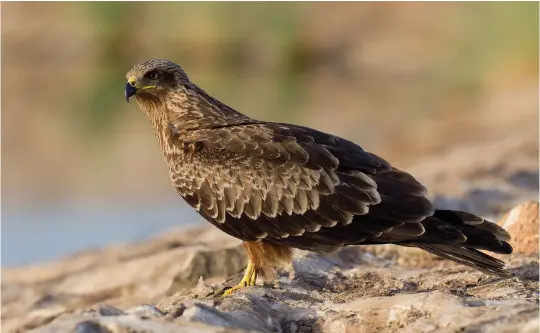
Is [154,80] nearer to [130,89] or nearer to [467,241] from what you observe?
[130,89]

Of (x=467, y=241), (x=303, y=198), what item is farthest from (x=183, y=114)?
(x=467, y=241)

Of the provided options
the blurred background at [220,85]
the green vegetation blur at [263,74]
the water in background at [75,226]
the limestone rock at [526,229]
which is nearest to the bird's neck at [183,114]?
the limestone rock at [526,229]

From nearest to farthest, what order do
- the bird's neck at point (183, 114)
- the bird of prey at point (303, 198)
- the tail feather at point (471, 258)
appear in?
the tail feather at point (471, 258) → the bird of prey at point (303, 198) → the bird's neck at point (183, 114)

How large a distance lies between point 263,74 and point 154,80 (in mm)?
28131

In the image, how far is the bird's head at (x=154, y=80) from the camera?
6957mm

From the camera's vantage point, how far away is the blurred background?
15.1 m

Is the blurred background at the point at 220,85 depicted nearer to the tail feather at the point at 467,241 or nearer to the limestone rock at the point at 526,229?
the limestone rock at the point at 526,229

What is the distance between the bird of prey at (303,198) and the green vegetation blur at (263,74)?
29.3 ft

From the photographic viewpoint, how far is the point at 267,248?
6266 mm

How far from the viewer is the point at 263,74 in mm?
35000

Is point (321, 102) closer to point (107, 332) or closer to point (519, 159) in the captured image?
point (519, 159)

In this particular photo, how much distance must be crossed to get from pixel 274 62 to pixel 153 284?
30.0 m

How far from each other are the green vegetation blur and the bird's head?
8.28 m

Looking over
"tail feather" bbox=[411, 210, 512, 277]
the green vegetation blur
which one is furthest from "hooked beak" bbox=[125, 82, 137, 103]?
the green vegetation blur
